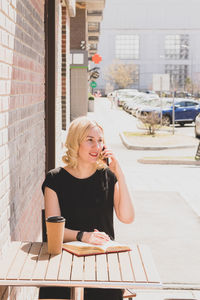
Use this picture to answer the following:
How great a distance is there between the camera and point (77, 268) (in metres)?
2.88

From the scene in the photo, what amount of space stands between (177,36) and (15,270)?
124 meters

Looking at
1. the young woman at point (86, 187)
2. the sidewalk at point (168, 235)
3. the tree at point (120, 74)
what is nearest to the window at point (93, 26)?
the sidewalk at point (168, 235)

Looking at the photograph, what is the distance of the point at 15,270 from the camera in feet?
9.28

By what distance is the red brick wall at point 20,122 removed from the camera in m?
3.30

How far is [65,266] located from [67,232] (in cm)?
59

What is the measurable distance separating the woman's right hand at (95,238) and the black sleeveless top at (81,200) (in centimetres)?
19

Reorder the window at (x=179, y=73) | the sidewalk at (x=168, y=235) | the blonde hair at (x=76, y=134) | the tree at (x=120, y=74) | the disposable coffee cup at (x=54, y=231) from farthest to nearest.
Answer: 1. the window at (x=179, y=73)
2. the tree at (x=120, y=74)
3. the sidewalk at (x=168, y=235)
4. the blonde hair at (x=76, y=134)
5. the disposable coffee cup at (x=54, y=231)

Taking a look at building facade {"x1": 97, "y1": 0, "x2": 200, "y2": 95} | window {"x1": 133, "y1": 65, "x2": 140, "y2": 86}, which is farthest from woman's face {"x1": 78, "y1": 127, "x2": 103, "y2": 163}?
window {"x1": 133, "y1": 65, "x2": 140, "y2": 86}

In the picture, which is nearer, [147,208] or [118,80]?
[147,208]

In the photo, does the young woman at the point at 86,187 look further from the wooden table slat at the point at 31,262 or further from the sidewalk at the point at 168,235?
the sidewalk at the point at 168,235

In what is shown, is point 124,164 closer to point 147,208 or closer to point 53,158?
point 147,208

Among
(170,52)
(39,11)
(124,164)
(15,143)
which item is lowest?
(124,164)

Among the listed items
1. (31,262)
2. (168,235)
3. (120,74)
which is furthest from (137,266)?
(120,74)

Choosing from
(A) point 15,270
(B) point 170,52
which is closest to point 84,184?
(A) point 15,270
